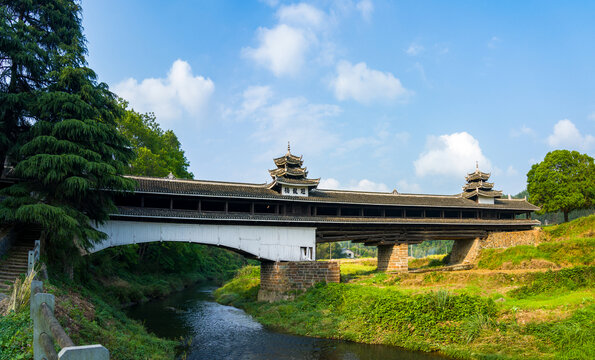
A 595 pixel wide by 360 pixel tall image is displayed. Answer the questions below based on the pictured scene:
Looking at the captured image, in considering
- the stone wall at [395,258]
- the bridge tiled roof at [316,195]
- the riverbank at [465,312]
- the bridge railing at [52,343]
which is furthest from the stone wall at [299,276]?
the bridge railing at [52,343]

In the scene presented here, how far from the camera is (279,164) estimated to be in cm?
2934

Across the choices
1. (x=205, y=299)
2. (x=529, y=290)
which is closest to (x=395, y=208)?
(x=529, y=290)

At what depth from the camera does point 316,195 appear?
2906 centimetres

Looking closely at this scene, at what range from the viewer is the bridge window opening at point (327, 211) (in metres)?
28.8

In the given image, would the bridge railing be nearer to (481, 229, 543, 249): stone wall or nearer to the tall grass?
the tall grass

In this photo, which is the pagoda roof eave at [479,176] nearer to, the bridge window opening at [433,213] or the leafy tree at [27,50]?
the bridge window opening at [433,213]

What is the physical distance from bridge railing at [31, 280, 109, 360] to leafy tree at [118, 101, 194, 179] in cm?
2890

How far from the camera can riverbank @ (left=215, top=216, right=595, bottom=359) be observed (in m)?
13.3

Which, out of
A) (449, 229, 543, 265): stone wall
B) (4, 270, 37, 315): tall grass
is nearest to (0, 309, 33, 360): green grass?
(4, 270, 37, 315): tall grass

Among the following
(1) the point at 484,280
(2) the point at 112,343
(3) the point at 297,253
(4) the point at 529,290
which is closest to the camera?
(2) the point at 112,343

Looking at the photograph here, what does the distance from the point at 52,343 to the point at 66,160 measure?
13862 millimetres

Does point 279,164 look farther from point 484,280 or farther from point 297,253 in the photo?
point 484,280

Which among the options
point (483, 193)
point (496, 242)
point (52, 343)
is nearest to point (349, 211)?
point (496, 242)

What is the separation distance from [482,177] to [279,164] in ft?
68.9
